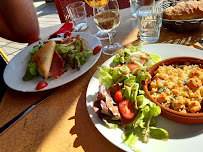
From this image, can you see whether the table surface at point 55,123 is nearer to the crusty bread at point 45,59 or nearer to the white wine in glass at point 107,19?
the crusty bread at point 45,59

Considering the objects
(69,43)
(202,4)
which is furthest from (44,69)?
(202,4)

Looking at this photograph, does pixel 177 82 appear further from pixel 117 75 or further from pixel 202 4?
pixel 202 4

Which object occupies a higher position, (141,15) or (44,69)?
(141,15)

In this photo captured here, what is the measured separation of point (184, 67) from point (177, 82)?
5.3 inches

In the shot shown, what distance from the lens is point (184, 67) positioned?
0.99 meters

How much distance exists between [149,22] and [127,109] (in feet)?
3.16

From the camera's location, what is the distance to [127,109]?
824 millimetres

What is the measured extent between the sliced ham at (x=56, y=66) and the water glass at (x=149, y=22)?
0.71 metres

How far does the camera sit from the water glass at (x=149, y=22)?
4.69 ft

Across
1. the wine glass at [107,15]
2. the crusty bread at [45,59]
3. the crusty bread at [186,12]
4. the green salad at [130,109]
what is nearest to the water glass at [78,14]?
the wine glass at [107,15]

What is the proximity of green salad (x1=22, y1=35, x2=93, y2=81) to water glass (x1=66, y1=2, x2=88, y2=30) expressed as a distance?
444 millimetres

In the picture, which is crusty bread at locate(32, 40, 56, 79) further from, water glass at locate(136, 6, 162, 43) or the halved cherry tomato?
water glass at locate(136, 6, 162, 43)

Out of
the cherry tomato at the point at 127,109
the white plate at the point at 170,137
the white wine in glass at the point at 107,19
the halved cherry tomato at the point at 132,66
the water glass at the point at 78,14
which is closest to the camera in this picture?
the white plate at the point at 170,137

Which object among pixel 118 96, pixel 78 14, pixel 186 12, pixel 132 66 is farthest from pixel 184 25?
pixel 78 14
